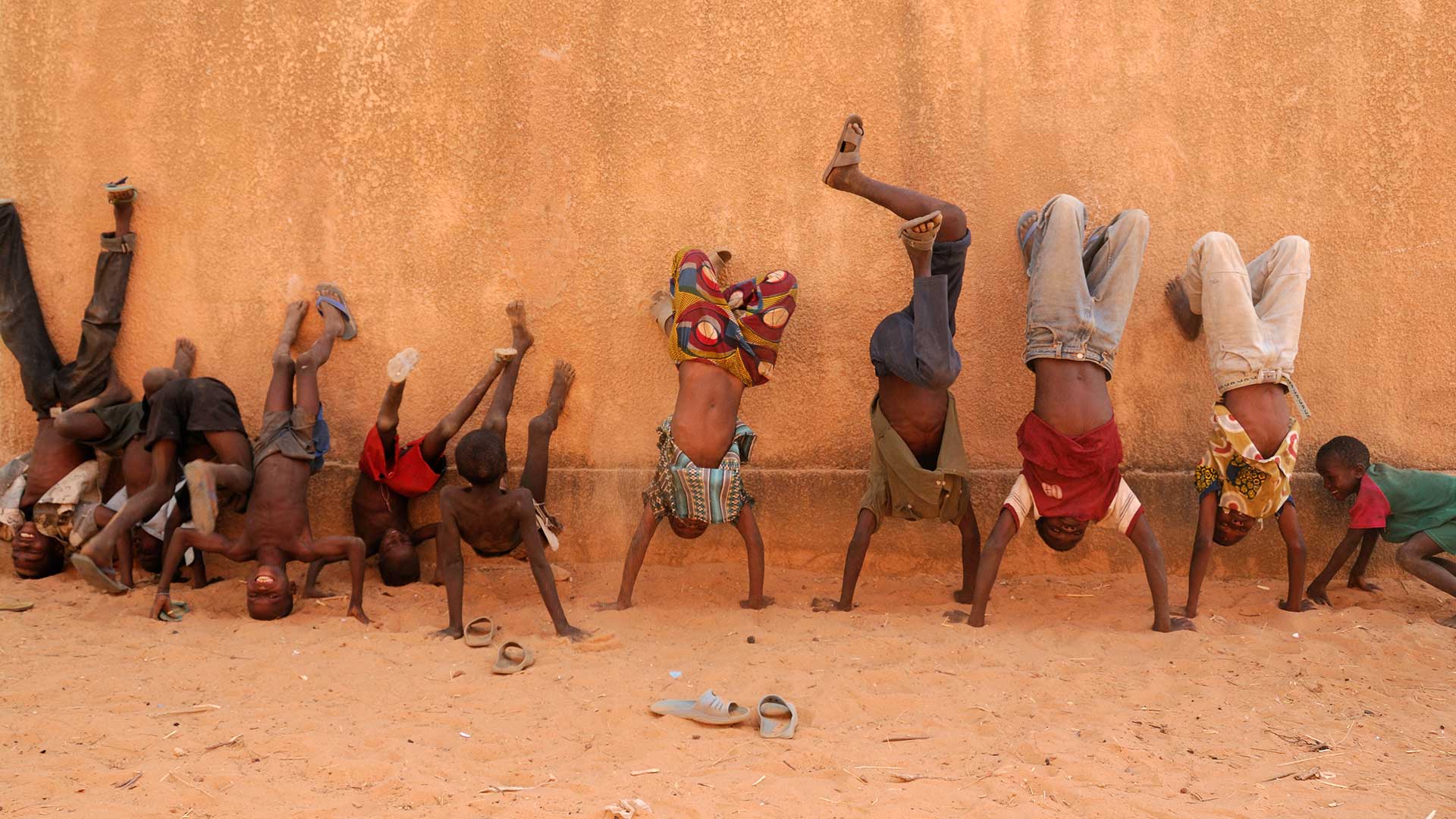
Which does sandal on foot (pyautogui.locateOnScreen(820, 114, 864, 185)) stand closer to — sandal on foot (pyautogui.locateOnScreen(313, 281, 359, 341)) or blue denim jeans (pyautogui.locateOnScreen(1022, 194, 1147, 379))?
blue denim jeans (pyautogui.locateOnScreen(1022, 194, 1147, 379))

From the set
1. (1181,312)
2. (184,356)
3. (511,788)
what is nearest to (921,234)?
(1181,312)

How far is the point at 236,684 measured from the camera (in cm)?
413

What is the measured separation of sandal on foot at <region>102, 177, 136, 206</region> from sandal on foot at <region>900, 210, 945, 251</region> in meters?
4.16

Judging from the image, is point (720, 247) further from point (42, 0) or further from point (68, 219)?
point (42, 0)

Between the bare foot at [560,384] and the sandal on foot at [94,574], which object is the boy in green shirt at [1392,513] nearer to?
the bare foot at [560,384]

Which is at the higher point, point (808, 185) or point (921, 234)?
point (808, 185)

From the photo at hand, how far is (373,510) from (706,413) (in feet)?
5.99

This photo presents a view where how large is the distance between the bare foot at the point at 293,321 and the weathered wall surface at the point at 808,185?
0.11 meters

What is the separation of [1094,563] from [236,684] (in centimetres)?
410

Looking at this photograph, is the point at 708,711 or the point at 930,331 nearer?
the point at 708,711

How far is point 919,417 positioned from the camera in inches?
196

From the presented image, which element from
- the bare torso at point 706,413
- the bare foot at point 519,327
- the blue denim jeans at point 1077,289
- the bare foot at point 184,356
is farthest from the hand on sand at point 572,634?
the bare foot at point 184,356

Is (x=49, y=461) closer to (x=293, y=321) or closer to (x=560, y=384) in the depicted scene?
(x=293, y=321)

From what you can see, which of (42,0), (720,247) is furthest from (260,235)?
(720,247)
